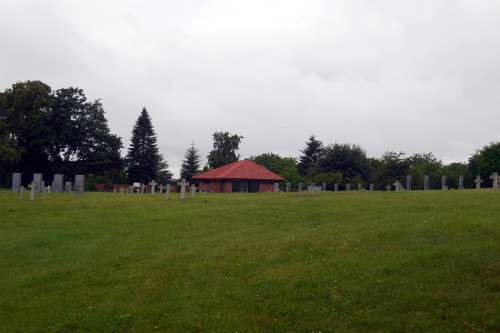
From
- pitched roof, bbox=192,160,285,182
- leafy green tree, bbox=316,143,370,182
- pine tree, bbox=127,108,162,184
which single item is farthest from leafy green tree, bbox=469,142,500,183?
pine tree, bbox=127,108,162,184

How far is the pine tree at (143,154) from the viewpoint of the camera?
84.4 metres

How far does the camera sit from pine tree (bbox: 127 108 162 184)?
→ 277 feet

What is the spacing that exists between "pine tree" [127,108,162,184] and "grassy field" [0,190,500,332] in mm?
62951

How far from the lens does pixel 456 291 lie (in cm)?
1040

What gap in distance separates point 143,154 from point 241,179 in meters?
20.1

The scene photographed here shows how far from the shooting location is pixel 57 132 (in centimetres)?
7462

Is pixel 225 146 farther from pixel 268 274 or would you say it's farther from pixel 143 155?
pixel 268 274

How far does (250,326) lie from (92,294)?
4.23 metres

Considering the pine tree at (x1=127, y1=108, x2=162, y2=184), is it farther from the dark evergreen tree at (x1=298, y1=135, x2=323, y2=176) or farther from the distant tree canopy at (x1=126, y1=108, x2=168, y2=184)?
the dark evergreen tree at (x1=298, y1=135, x2=323, y2=176)

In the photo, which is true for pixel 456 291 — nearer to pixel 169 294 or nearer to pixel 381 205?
pixel 169 294

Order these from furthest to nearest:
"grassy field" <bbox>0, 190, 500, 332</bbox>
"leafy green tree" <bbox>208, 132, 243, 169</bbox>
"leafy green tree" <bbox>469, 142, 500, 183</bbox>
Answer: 1. "leafy green tree" <bbox>208, 132, 243, 169</bbox>
2. "leafy green tree" <bbox>469, 142, 500, 183</bbox>
3. "grassy field" <bbox>0, 190, 500, 332</bbox>

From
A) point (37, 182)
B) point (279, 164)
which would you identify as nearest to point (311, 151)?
point (279, 164)

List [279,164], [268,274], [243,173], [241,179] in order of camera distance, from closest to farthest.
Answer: [268,274] → [241,179] → [243,173] → [279,164]

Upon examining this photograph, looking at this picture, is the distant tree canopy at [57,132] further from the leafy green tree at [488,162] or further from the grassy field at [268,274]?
the grassy field at [268,274]
